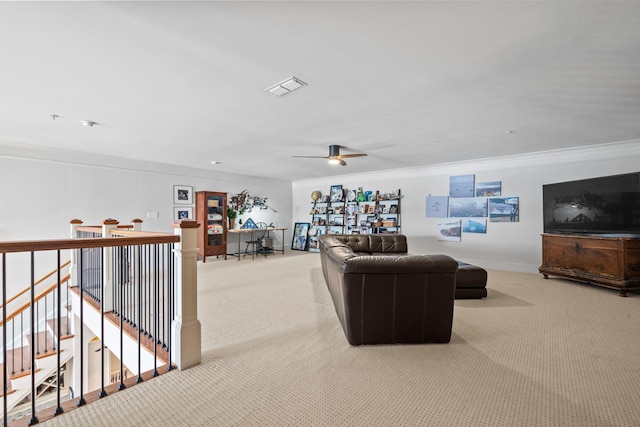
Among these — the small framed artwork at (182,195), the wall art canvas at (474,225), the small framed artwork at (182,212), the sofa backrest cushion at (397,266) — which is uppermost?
the small framed artwork at (182,195)

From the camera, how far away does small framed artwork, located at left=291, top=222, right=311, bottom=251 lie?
Result: 8969 mm

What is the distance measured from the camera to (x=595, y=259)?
430cm

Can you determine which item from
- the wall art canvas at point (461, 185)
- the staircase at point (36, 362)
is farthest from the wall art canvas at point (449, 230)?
the staircase at point (36, 362)

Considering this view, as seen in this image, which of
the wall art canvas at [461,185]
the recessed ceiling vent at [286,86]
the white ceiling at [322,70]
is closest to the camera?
the white ceiling at [322,70]

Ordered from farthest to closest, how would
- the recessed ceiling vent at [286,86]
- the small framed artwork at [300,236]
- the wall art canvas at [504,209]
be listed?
the small framed artwork at [300,236] → the wall art canvas at [504,209] → the recessed ceiling vent at [286,86]

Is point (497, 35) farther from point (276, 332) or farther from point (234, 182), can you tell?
point (234, 182)

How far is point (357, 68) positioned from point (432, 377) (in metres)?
2.34

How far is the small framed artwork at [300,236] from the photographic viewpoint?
29.4 ft

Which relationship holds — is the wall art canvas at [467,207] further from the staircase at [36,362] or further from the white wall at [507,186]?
the staircase at [36,362]

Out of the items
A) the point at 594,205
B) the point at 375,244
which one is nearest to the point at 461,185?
the point at 594,205

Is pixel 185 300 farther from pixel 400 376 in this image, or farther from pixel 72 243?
pixel 400 376

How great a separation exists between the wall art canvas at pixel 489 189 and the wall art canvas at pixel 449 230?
739 millimetres

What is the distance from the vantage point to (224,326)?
9.55 feet

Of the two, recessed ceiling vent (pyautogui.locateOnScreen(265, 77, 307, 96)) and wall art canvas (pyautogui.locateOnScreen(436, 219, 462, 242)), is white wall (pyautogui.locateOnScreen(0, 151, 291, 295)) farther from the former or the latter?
wall art canvas (pyautogui.locateOnScreen(436, 219, 462, 242))
